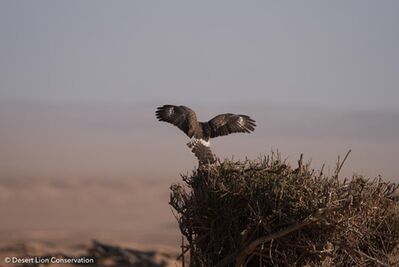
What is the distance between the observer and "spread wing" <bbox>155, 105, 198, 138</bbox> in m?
17.8

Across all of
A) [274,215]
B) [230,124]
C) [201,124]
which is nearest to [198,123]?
[201,124]

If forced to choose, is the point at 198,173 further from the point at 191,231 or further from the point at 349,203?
the point at 349,203

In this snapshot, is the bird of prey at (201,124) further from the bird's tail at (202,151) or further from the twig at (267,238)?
the twig at (267,238)

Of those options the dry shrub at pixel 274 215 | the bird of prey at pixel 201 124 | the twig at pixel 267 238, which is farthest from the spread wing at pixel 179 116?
the twig at pixel 267 238

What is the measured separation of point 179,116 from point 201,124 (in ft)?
1.58

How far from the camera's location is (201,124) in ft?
59.1

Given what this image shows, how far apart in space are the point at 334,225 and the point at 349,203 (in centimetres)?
43

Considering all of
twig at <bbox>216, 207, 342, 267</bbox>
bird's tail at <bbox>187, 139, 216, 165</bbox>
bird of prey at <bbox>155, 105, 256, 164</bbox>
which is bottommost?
twig at <bbox>216, 207, 342, 267</bbox>

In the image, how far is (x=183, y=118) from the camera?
17969 mm

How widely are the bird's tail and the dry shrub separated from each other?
2.45ft

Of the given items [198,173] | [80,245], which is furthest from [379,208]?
[80,245]

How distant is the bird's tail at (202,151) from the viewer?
15246mm

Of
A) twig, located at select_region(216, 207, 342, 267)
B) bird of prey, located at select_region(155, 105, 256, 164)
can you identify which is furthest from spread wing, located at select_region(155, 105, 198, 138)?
twig, located at select_region(216, 207, 342, 267)

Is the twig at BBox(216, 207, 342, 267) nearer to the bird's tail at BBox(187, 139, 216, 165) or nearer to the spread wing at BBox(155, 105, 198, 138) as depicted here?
the bird's tail at BBox(187, 139, 216, 165)
